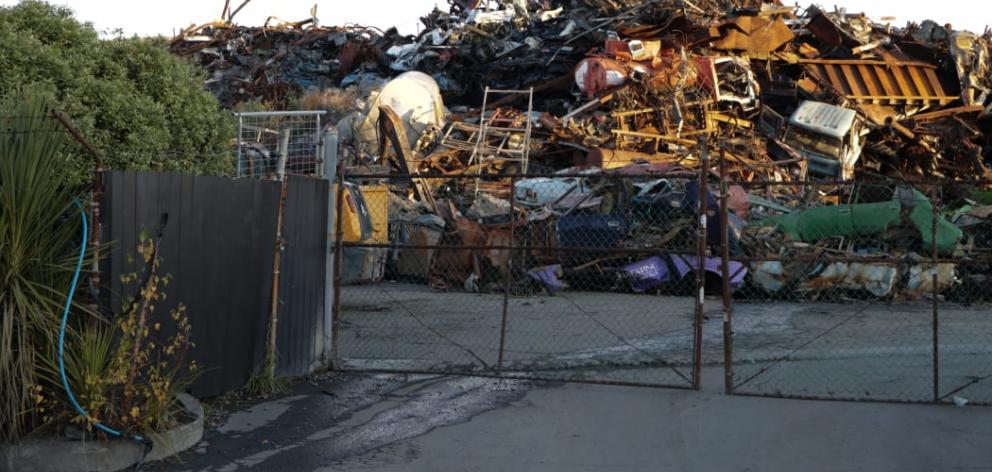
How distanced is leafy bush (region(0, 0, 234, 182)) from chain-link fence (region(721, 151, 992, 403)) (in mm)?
6176

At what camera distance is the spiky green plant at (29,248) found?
5293mm

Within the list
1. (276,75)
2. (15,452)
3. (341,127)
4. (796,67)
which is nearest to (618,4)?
(796,67)

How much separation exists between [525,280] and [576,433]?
764cm

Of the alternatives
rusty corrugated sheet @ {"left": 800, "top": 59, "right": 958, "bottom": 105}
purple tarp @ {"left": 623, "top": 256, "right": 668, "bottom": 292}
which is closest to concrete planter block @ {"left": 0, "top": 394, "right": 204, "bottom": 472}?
purple tarp @ {"left": 623, "top": 256, "right": 668, "bottom": 292}

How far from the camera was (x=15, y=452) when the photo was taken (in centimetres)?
528

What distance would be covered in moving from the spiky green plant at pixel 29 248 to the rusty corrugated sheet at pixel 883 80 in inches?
797

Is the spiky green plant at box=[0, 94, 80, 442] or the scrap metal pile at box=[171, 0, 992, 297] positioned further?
the scrap metal pile at box=[171, 0, 992, 297]

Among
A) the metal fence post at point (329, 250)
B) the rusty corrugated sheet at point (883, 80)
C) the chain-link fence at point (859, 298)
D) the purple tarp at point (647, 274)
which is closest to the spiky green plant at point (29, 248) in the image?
the metal fence post at point (329, 250)

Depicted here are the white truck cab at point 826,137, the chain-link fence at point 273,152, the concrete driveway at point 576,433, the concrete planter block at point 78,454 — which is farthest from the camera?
the white truck cab at point 826,137

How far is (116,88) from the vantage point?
32.8 feet

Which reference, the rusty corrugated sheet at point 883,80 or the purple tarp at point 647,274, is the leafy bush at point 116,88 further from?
the rusty corrugated sheet at point 883,80

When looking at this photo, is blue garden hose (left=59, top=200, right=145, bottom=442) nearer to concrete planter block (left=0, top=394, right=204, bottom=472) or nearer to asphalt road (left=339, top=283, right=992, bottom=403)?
concrete planter block (left=0, top=394, right=204, bottom=472)

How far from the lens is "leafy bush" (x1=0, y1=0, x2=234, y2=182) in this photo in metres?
9.49

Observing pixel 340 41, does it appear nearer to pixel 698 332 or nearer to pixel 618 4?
pixel 618 4
